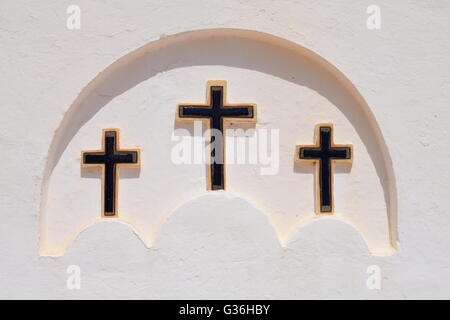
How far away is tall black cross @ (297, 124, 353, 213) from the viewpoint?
5203mm

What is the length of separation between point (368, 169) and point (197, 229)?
48.5 inches

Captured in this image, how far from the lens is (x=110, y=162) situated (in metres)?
5.16

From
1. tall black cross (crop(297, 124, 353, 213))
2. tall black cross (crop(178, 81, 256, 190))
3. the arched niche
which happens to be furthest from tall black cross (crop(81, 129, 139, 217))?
tall black cross (crop(297, 124, 353, 213))

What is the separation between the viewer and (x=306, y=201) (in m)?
5.23

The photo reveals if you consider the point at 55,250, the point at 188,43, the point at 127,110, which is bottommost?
the point at 55,250

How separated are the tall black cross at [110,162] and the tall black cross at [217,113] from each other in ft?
1.44

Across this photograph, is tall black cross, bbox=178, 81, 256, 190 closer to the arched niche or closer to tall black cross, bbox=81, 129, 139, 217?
the arched niche

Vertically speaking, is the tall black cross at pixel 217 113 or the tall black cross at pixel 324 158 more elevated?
the tall black cross at pixel 217 113

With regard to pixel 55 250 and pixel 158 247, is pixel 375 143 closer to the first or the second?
pixel 158 247

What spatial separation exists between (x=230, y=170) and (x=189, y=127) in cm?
40

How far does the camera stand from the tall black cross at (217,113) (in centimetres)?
522

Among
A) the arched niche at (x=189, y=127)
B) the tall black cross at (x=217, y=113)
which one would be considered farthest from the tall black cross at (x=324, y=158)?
the tall black cross at (x=217, y=113)

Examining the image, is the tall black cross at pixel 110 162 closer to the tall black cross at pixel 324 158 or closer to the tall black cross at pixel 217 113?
the tall black cross at pixel 217 113
